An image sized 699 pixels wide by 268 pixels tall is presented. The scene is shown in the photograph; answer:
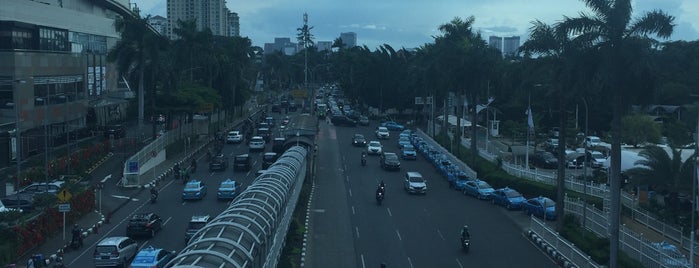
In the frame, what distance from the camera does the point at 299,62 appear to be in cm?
18288

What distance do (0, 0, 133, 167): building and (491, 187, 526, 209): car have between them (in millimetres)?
23767

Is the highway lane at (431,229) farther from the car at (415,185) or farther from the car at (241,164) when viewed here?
the car at (241,164)

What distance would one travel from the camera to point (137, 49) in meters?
54.8

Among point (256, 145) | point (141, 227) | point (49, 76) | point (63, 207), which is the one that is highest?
point (49, 76)

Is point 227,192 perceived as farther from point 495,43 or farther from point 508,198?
point 495,43

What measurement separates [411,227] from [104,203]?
54.8ft

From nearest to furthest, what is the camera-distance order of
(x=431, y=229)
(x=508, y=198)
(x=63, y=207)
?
(x=63, y=207), (x=431, y=229), (x=508, y=198)

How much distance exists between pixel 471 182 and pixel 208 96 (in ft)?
101

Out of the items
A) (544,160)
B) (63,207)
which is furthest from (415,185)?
(63,207)

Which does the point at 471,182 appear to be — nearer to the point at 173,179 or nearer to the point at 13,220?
the point at 173,179

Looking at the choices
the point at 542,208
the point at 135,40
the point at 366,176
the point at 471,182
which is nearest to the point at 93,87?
the point at 135,40

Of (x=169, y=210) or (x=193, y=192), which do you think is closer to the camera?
(x=169, y=210)

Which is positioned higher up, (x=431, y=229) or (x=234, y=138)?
(x=234, y=138)

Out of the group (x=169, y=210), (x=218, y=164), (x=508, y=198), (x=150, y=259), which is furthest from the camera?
(x=218, y=164)
